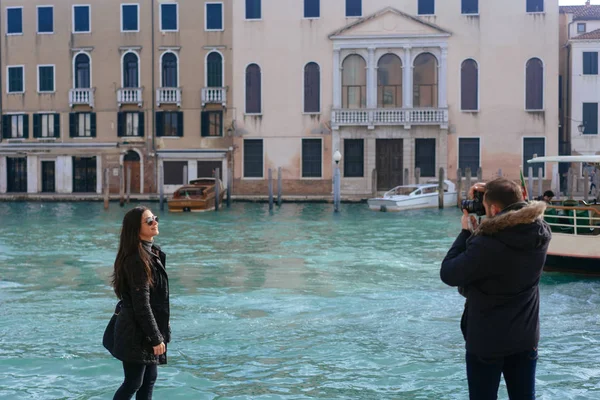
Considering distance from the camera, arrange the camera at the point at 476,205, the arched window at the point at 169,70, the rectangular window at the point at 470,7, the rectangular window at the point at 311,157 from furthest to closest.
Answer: the arched window at the point at 169,70
the rectangular window at the point at 311,157
the rectangular window at the point at 470,7
the camera at the point at 476,205

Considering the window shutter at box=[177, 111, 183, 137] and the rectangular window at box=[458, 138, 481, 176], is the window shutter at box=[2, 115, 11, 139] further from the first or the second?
the rectangular window at box=[458, 138, 481, 176]

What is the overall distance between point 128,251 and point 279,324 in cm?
485

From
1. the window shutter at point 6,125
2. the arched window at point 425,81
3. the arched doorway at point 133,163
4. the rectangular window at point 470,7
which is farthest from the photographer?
the window shutter at point 6,125

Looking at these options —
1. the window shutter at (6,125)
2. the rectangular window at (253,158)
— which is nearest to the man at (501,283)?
the rectangular window at (253,158)

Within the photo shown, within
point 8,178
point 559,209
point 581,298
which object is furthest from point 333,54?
point 581,298

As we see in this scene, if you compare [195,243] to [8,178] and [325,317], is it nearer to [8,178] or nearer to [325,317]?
[325,317]

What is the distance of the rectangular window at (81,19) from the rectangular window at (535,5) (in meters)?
17.1

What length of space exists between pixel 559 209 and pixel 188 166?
22.9m

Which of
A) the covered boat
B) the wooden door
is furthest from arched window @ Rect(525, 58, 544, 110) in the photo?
the covered boat

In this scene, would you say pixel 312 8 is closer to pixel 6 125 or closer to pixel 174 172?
pixel 174 172

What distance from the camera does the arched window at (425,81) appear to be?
33188mm

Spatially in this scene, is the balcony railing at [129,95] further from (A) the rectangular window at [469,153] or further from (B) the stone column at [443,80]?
(A) the rectangular window at [469,153]

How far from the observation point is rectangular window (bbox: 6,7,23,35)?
A: 117 ft

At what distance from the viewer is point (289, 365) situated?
727 centimetres
